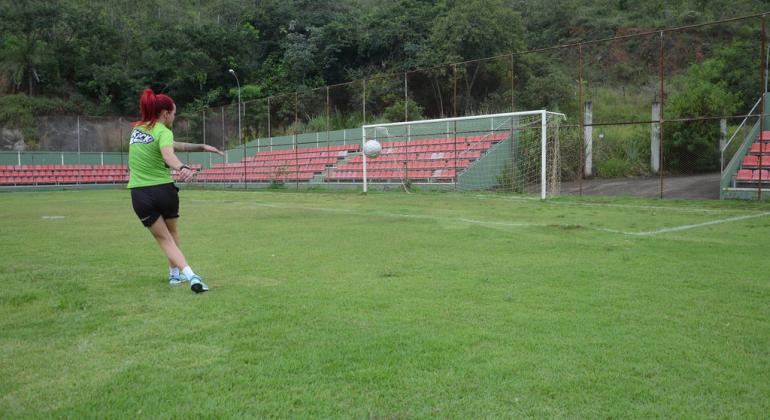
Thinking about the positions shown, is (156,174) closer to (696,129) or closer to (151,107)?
(151,107)

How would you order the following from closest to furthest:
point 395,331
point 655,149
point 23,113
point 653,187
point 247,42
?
point 395,331
point 653,187
point 655,149
point 23,113
point 247,42

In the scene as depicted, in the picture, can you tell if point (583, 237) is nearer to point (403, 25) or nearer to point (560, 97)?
point (560, 97)

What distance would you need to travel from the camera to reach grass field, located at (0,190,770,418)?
9.07 ft

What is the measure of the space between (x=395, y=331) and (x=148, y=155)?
291cm

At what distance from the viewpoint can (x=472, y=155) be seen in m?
23.3

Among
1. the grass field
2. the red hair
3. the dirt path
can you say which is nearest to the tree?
the dirt path

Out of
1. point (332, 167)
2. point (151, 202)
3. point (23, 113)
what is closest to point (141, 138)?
point (151, 202)

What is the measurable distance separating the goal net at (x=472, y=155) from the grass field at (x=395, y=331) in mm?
12263

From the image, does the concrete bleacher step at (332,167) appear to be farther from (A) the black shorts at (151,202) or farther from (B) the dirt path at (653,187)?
(A) the black shorts at (151,202)

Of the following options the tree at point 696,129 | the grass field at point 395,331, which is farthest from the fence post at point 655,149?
the grass field at point 395,331

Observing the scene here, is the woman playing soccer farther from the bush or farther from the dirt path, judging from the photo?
the bush

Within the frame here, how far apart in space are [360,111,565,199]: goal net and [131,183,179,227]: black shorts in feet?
46.9

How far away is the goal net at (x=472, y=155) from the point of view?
20625 millimetres

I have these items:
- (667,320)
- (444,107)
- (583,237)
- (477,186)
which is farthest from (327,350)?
(444,107)
